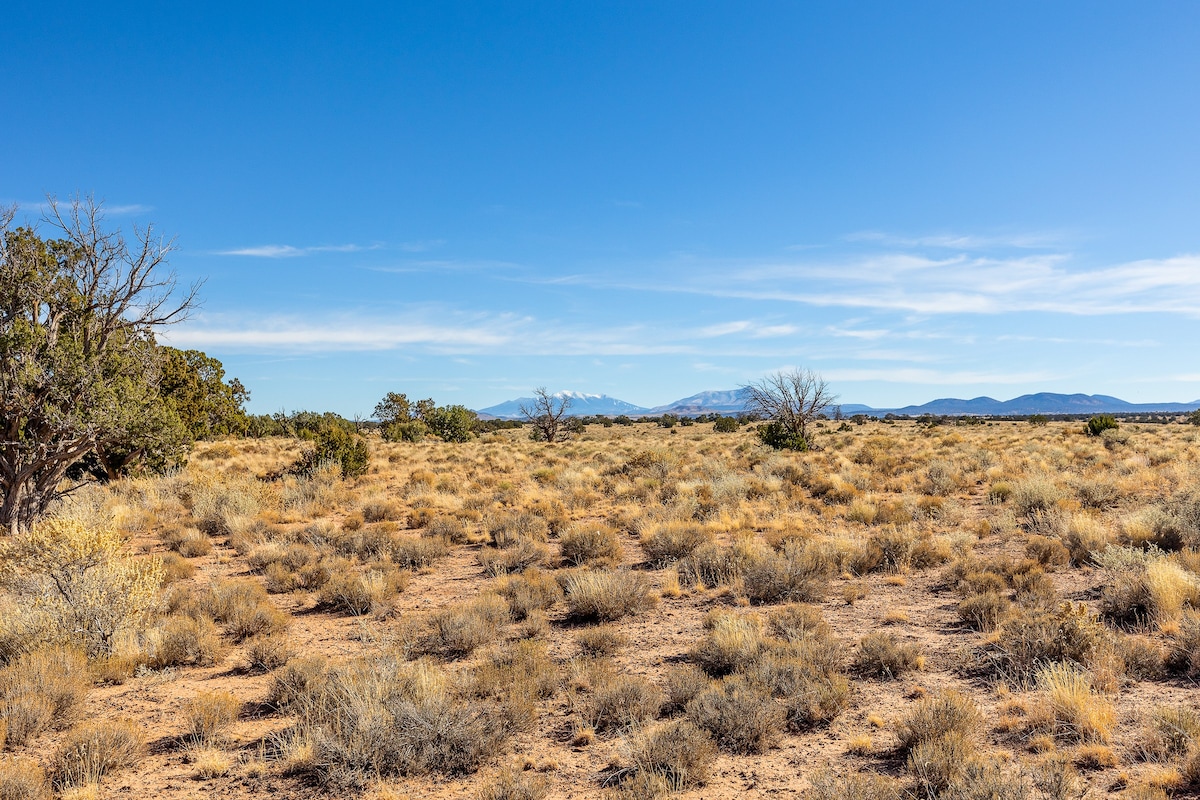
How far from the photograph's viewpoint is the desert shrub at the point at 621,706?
5836 millimetres

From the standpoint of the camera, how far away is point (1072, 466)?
21.3 meters

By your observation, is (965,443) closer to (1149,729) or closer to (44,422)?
(1149,729)

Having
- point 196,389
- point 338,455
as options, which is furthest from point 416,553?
point 196,389

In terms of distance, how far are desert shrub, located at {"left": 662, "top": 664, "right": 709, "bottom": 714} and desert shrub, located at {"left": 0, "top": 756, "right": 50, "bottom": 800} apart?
16.2 feet

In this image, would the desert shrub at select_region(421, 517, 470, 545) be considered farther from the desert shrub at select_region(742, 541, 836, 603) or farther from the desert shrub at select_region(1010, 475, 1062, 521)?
the desert shrub at select_region(1010, 475, 1062, 521)

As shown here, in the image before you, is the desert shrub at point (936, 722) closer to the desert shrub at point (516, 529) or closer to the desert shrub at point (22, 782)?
the desert shrub at point (22, 782)

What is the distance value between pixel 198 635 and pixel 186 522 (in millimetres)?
9180

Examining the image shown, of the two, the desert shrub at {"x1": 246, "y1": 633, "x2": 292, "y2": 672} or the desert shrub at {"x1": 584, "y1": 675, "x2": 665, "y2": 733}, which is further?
the desert shrub at {"x1": 246, "y1": 633, "x2": 292, "y2": 672}

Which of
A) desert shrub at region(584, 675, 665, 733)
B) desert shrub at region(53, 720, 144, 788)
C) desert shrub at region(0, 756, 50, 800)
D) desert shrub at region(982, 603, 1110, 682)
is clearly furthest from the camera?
desert shrub at region(982, 603, 1110, 682)

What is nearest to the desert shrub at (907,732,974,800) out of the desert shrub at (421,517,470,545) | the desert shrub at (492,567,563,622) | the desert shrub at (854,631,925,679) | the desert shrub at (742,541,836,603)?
the desert shrub at (854,631,925,679)

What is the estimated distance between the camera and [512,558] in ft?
38.9

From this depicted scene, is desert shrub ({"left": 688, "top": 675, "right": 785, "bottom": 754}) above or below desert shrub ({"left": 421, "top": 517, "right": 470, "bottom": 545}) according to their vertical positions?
below

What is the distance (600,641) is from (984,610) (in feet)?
16.0

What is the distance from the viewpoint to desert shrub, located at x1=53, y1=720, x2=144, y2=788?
197 inches
